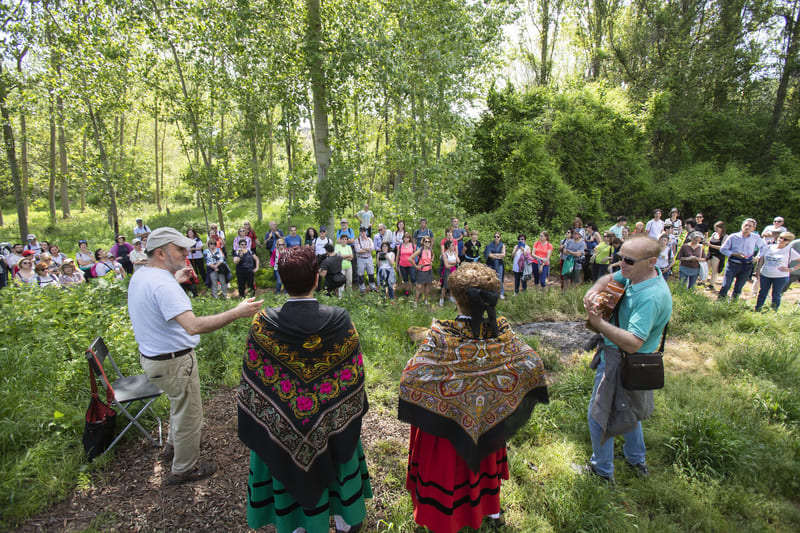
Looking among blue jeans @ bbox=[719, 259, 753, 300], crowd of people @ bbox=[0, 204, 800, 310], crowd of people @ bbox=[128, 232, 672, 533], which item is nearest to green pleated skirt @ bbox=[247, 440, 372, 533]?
crowd of people @ bbox=[128, 232, 672, 533]

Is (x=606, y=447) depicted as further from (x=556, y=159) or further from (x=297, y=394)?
(x=556, y=159)

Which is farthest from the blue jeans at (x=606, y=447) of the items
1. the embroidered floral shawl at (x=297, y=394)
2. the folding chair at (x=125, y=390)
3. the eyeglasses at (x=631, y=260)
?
the folding chair at (x=125, y=390)

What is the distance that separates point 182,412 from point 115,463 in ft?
3.39

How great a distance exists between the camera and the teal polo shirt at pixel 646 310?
2.60 metres

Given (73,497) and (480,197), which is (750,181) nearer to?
(480,197)

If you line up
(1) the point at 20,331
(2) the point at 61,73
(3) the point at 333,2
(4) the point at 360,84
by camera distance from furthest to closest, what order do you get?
(2) the point at 61,73
(4) the point at 360,84
(3) the point at 333,2
(1) the point at 20,331

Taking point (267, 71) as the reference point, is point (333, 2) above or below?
above

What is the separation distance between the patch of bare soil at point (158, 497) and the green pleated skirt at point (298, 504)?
0.48m

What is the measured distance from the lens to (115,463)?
132 inches

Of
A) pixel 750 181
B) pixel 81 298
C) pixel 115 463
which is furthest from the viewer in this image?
pixel 750 181

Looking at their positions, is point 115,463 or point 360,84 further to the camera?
point 360,84

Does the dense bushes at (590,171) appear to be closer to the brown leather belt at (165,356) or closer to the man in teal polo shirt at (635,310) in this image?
the man in teal polo shirt at (635,310)

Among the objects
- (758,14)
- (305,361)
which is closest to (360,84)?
(305,361)

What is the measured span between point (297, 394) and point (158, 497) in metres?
1.86
